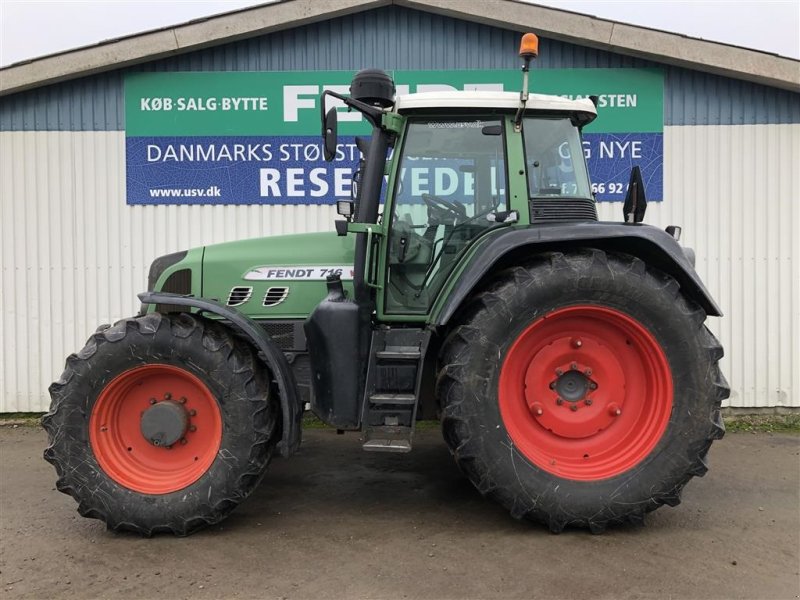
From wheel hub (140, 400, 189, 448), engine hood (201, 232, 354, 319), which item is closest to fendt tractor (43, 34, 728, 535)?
wheel hub (140, 400, 189, 448)

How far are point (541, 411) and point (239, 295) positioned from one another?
6.46ft

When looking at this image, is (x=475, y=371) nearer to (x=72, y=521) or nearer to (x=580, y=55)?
(x=72, y=521)

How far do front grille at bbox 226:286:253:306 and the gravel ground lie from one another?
1.26m

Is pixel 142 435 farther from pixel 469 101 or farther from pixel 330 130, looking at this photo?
pixel 469 101

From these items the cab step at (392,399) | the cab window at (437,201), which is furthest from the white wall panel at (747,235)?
the cab step at (392,399)

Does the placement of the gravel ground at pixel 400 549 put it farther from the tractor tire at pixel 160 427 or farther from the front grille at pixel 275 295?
the front grille at pixel 275 295

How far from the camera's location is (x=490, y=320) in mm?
3230

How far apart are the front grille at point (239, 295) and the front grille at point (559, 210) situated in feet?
5.91

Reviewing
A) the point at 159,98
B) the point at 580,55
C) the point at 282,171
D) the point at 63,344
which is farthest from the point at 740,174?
the point at 63,344

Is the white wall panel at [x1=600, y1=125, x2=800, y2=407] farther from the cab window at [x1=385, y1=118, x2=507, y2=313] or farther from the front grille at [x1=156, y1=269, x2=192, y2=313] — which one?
the front grille at [x1=156, y1=269, x2=192, y2=313]

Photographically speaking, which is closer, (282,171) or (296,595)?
(296,595)

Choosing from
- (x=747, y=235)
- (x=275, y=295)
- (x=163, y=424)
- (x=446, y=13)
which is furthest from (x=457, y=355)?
(x=747, y=235)

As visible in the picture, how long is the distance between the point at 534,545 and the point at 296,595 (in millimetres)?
1237

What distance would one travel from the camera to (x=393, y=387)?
3.49 metres
